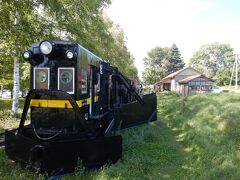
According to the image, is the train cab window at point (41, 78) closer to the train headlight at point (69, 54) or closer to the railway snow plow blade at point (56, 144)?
the railway snow plow blade at point (56, 144)

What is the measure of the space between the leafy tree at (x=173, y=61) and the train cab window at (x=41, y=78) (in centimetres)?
7595

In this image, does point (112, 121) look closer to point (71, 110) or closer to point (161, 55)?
point (71, 110)

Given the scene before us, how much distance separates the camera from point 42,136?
636 centimetres

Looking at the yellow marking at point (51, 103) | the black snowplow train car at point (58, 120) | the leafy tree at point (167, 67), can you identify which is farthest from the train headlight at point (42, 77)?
the leafy tree at point (167, 67)

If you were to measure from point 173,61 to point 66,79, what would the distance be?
77474 mm

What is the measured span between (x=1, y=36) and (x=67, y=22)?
480 centimetres

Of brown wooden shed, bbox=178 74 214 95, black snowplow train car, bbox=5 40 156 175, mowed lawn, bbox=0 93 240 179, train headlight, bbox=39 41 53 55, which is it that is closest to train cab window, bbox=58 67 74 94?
black snowplow train car, bbox=5 40 156 175

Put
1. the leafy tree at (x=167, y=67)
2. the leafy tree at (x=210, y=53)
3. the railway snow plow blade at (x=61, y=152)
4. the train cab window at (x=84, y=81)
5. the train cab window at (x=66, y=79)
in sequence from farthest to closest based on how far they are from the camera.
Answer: the leafy tree at (x=210, y=53)
the leafy tree at (x=167, y=67)
the train cab window at (x=84, y=81)
the train cab window at (x=66, y=79)
the railway snow plow blade at (x=61, y=152)

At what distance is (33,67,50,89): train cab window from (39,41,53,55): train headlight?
17.8 inches

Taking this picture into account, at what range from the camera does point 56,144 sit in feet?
17.9

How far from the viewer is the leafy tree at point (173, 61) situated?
80.2 metres

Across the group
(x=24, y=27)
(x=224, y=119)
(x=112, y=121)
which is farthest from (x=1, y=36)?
(x=224, y=119)

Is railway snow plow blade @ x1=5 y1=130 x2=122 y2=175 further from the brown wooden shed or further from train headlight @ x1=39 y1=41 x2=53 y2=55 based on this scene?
the brown wooden shed

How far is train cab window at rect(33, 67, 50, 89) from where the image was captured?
20.6ft
